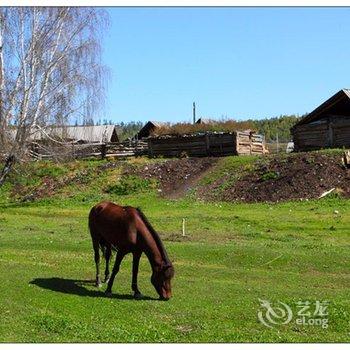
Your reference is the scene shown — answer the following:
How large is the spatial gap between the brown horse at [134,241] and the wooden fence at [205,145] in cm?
3268

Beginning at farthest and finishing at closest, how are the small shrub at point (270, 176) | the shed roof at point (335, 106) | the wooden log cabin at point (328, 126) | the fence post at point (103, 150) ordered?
the fence post at point (103, 150) → the wooden log cabin at point (328, 126) → the shed roof at point (335, 106) → the small shrub at point (270, 176)

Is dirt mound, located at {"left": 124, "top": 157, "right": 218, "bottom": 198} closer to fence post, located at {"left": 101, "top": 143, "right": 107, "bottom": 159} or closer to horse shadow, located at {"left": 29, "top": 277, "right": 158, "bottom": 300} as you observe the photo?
fence post, located at {"left": 101, "top": 143, "right": 107, "bottom": 159}

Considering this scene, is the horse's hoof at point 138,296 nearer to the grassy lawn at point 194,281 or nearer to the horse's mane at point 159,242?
the grassy lawn at point 194,281

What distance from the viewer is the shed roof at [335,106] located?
3990cm

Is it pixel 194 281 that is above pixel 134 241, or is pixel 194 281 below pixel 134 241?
below

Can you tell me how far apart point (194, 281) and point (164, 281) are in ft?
7.08

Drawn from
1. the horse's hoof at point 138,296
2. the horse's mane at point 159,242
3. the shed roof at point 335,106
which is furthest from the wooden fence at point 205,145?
the horse's hoof at point 138,296

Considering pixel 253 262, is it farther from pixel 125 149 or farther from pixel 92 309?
pixel 125 149

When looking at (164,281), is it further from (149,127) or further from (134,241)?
(149,127)

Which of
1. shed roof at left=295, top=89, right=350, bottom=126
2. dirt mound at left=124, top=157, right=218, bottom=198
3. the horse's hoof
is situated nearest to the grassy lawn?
the horse's hoof

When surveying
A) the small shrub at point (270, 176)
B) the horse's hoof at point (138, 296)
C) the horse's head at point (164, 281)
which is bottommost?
the horse's hoof at point (138, 296)

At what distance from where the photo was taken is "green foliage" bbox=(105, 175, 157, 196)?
38031mm

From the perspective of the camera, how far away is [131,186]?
3869 centimetres

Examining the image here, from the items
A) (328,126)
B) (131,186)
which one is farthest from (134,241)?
(328,126)
